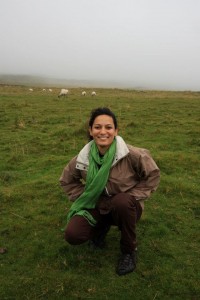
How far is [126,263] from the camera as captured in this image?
500 centimetres

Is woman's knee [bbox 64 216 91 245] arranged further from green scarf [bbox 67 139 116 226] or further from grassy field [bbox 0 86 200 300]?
grassy field [bbox 0 86 200 300]

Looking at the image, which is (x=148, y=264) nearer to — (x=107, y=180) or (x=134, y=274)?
(x=134, y=274)

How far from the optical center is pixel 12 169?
9992 mm

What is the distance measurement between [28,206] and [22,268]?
2.27 m

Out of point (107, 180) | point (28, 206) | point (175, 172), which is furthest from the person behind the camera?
point (175, 172)

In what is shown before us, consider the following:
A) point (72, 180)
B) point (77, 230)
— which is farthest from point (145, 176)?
point (77, 230)

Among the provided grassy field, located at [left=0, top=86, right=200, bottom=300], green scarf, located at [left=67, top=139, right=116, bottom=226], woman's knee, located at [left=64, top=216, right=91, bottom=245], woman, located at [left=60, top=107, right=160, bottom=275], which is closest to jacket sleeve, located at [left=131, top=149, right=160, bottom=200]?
woman, located at [left=60, top=107, right=160, bottom=275]

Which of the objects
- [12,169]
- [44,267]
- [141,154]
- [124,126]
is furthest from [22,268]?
[124,126]

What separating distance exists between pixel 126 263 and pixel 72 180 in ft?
4.84

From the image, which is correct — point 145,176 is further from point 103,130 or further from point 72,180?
point 72,180

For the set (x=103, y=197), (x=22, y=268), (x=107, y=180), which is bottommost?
(x=22, y=268)

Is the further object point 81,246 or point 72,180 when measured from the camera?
Answer: point 81,246

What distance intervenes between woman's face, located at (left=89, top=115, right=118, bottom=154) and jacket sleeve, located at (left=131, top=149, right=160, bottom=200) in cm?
51

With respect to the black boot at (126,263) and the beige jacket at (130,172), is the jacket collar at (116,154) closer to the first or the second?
the beige jacket at (130,172)
